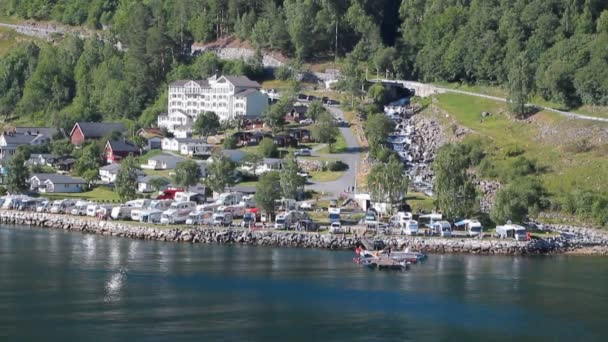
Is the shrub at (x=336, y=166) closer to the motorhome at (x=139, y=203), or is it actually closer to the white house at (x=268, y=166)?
the white house at (x=268, y=166)

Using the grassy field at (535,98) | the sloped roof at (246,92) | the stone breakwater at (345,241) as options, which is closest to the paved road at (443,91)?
the grassy field at (535,98)

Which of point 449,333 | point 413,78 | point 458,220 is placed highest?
point 413,78

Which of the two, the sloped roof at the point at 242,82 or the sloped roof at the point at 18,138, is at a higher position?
the sloped roof at the point at 242,82

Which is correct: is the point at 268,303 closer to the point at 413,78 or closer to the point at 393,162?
the point at 393,162

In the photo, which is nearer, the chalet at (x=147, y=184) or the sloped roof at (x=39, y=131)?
the chalet at (x=147, y=184)

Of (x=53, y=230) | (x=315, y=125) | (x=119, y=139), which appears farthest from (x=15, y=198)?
(x=315, y=125)

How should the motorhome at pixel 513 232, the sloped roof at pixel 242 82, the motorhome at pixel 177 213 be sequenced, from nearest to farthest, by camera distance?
the motorhome at pixel 513 232 → the motorhome at pixel 177 213 → the sloped roof at pixel 242 82

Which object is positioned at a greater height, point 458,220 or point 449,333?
point 458,220

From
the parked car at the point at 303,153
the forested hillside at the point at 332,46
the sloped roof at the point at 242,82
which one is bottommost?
the parked car at the point at 303,153
